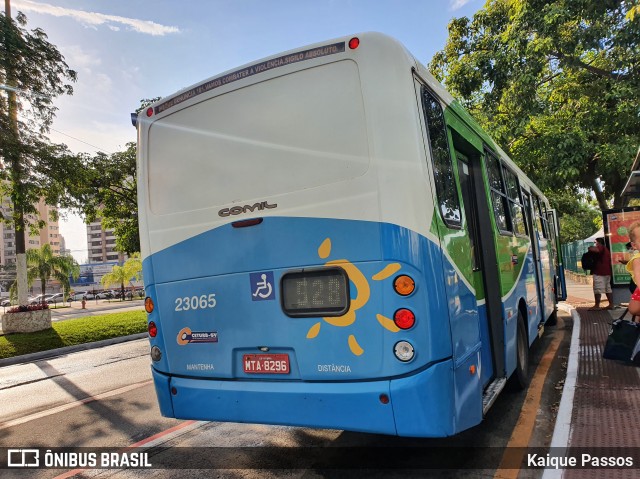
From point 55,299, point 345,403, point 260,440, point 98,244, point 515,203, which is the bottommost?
point 260,440

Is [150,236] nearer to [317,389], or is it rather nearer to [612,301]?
[317,389]

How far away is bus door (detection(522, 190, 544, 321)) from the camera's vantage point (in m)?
7.23

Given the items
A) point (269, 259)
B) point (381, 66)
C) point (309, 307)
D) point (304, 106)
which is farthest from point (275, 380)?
point (381, 66)

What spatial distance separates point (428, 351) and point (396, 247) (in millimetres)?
691

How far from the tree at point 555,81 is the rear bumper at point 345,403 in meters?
11.3

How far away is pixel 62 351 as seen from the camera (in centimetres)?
1249

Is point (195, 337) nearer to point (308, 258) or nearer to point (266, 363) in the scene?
point (266, 363)

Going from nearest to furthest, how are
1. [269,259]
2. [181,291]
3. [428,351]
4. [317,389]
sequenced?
1. [428,351]
2. [317,389]
3. [269,259]
4. [181,291]

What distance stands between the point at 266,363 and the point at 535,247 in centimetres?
544

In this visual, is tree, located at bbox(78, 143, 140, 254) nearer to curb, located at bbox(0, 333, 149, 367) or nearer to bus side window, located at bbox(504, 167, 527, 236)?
curb, located at bbox(0, 333, 149, 367)

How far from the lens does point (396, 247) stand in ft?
10.1

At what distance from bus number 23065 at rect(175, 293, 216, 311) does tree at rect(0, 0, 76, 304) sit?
1073 centimetres

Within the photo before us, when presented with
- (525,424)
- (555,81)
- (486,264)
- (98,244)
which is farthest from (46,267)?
(98,244)

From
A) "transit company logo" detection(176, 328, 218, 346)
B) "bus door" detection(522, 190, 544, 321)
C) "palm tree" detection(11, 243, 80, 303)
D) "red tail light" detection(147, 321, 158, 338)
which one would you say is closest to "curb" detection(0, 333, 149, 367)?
"red tail light" detection(147, 321, 158, 338)
